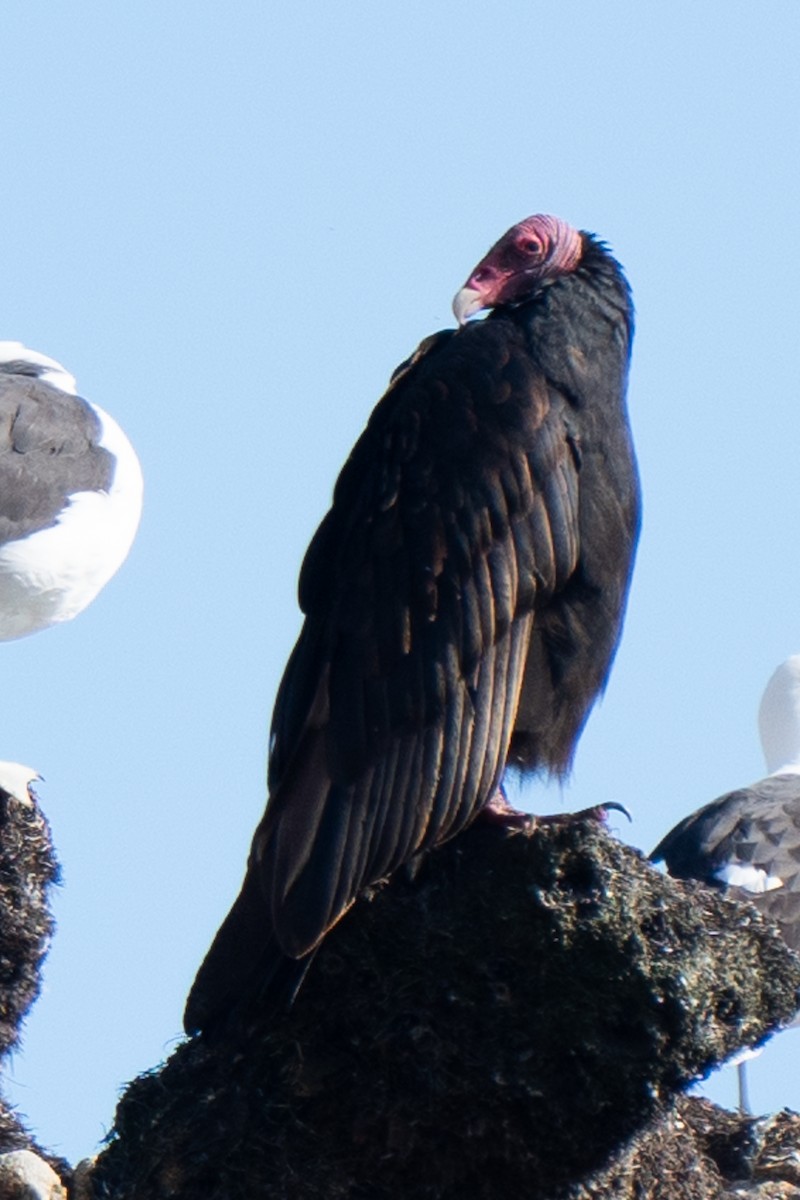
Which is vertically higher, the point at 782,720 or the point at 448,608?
the point at 782,720

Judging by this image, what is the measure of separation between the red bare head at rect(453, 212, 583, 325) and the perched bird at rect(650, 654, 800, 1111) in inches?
117

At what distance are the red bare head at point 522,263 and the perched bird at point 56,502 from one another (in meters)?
3.34

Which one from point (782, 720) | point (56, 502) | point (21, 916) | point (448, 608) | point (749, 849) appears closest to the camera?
point (448, 608)

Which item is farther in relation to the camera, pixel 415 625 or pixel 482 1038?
pixel 415 625

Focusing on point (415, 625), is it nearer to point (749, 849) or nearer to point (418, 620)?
point (418, 620)

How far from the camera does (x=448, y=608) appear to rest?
222 inches

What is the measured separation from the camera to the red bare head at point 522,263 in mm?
6324

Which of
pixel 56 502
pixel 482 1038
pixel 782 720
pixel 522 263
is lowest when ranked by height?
pixel 482 1038

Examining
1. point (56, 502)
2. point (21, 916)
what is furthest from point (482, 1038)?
point (56, 502)

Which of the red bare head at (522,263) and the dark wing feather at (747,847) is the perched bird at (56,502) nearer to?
the dark wing feather at (747,847)

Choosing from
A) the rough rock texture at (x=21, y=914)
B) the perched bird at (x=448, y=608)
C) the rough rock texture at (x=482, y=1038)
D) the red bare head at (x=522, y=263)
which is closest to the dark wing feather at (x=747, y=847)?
the rough rock texture at (x=21, y=914)

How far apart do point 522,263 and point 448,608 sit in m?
1.19

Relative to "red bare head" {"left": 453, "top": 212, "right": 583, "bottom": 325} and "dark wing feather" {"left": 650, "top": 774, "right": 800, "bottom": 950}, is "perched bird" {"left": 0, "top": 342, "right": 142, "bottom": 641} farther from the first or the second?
"red bare head" {"left": 453, "top": 212, "right": 583, "bottom": 325}

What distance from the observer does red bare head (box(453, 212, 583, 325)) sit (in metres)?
6.32
